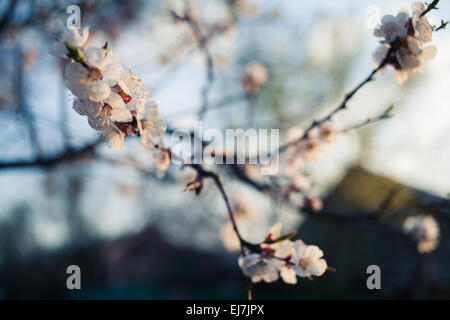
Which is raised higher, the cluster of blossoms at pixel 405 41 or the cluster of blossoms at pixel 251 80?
the cluster of blossoms at pixel 251 80

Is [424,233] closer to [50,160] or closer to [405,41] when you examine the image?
[405,41]

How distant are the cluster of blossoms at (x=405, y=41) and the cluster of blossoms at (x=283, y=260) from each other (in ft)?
2.46

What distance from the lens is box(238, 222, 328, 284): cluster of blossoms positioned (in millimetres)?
1047

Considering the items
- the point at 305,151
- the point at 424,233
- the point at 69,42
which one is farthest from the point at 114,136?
the point at 424,233

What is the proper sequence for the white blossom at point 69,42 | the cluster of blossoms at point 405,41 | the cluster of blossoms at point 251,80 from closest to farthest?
the white blossom at point 69,42 → the cluster of blossoms at point 405,41 → the cluster of blossoms at point 251,80

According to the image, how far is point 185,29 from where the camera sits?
3.43 metres

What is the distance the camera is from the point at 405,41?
1067 mm

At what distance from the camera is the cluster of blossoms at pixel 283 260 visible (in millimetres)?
1047

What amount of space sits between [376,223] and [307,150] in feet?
2.14

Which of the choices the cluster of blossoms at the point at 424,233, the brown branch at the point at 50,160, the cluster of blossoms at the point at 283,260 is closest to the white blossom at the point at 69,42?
the cluster of blossoms at the point at 283,260

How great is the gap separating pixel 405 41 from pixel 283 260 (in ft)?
2.93

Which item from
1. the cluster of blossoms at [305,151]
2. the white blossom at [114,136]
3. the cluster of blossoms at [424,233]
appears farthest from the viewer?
the cluster of blossoms at [424,233]

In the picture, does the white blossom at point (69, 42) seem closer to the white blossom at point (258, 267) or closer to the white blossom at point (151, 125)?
the white blossom at point (151, 125)

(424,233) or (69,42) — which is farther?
(424,233)
